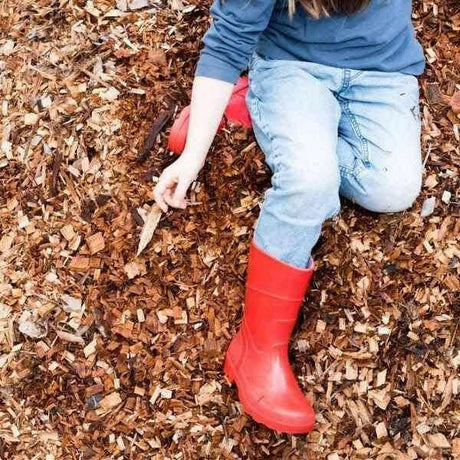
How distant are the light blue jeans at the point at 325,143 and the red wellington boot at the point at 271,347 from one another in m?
0.05

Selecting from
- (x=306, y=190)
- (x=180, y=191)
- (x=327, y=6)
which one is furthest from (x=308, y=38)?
(x=180, y=191)

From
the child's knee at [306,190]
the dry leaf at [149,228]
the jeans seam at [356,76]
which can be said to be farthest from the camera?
the dry leaf at [149,228]

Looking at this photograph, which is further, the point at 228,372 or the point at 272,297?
the point at 228,372

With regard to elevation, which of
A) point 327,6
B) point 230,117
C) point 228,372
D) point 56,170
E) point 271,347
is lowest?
point 228,372

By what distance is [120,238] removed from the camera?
2758 millimetres

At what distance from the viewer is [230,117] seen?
9.00 ft

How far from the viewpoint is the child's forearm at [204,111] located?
96.3 inches

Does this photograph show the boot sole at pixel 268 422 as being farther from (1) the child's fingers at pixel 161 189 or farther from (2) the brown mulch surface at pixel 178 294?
(1) the child's fingers at pixel 161 189

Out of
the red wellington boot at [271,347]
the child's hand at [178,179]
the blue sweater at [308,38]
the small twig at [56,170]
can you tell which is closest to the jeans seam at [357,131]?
the blue sweater at [308,38]

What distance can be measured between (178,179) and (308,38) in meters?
0.58

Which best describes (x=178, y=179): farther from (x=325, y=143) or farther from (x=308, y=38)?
(x=308, y=38)

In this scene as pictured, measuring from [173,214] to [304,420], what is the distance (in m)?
0.79

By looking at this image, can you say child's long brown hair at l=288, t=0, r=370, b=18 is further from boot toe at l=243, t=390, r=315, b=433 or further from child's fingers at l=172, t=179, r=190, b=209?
boot toe at l=243, t=390, r=315, b=433

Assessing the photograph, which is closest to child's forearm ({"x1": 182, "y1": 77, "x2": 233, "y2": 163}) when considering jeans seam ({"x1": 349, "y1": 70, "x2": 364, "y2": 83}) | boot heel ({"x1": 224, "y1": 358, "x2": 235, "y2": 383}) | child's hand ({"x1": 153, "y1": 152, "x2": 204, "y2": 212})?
child's hand ({"x1": 153, "y1": 152, "x2": 204, "y2": 212})
